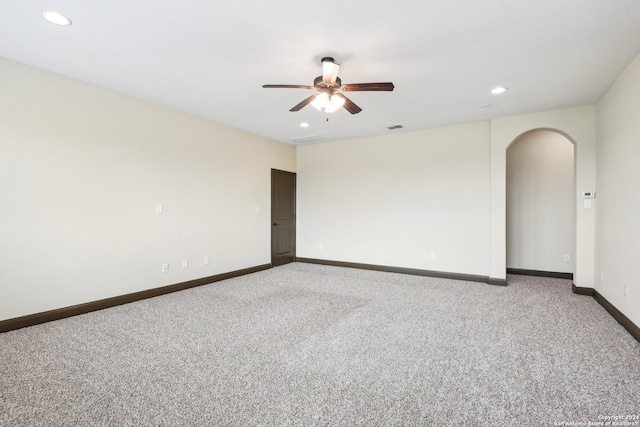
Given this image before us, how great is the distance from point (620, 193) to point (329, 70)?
135 inches

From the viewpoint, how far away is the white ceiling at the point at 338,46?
225 cm

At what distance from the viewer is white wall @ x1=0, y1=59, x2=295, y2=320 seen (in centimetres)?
306


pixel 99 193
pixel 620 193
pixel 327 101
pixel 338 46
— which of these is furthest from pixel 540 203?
pixel 99 193

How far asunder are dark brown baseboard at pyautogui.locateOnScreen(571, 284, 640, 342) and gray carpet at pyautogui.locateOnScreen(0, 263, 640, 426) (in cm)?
8

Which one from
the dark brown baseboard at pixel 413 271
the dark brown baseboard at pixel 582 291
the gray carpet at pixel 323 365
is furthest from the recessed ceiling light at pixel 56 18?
the dark brown baseboard at pixel 582 291

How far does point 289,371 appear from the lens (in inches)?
87.2

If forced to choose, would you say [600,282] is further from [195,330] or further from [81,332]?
[81,332]

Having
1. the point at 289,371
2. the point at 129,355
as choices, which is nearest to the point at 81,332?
the point at 129,355

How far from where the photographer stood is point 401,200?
584 cm

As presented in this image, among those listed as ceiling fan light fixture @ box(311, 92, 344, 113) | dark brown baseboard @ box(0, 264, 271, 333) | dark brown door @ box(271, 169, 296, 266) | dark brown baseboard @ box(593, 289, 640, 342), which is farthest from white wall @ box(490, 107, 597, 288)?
dark brown baseboard @ box(0, 264, 271, 333)

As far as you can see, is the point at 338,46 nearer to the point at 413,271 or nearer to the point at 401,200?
the point at 401,200

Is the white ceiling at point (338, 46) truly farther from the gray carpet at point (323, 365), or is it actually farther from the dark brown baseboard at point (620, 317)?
the gray carpet at point (323, 365)

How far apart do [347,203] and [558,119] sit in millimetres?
3781

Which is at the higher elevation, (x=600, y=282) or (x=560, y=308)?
(x=600, y=282)
